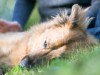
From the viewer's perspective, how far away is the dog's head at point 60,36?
9.44 feet

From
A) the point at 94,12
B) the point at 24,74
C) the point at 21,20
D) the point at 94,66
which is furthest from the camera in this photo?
the point at 21,20

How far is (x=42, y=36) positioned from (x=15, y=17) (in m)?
2.68

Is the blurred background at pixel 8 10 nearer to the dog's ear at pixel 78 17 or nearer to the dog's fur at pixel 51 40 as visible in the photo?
the dog's fur at pixel 51 40

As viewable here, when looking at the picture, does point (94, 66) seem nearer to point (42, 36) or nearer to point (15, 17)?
point (42, 36)

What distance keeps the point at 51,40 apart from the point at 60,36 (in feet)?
0.35

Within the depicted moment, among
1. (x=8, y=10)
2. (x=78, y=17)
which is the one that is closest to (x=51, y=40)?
(x=78, y=17)

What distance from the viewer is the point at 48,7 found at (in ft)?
16.4

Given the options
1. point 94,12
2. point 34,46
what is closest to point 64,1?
point 94,12

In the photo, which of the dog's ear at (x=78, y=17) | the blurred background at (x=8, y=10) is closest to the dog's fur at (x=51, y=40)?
the dog's ear at (x=78, y=17)

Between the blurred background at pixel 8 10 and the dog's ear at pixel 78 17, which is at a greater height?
the blurred background at pixel 8 10

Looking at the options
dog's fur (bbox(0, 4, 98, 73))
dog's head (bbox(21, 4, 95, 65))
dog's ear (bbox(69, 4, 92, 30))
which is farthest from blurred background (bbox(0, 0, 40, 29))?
dog's ear (bbox(69, 4, 92, 30))

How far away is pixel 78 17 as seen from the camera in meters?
2.98

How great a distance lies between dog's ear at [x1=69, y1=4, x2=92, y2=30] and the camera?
9.60 feet

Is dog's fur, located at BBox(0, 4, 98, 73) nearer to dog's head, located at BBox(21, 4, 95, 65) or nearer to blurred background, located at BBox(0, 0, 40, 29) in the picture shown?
dog's head, located at BBox(21, 4, 95, 65)
